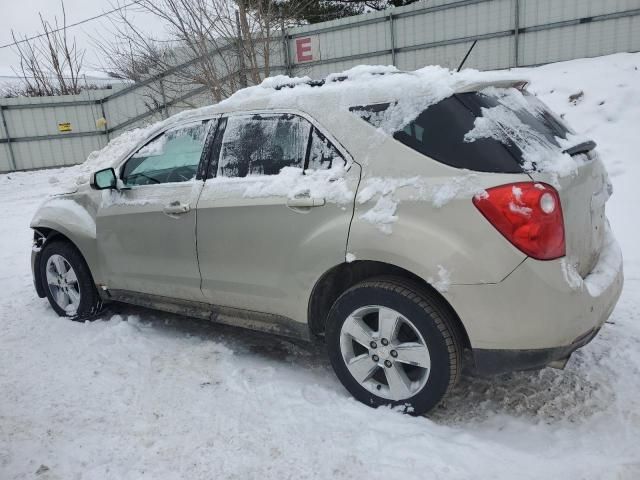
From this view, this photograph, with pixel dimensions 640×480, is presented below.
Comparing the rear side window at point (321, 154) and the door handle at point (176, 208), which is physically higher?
the rear side window at point (321, 154)

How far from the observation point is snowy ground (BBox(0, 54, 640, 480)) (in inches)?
93.6

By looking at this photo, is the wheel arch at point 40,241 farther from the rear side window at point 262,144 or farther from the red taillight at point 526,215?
the red taillight at point 526,215

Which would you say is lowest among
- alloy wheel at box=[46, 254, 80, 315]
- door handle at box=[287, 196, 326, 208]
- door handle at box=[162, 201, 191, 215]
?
alloy wheel at box=[46, 254, 80, 315]

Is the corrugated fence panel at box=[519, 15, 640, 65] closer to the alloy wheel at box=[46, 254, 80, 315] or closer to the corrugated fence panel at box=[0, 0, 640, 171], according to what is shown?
the corrugated fence panel at box=[0, 0, 640, 171]

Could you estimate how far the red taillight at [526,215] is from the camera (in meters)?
2.27

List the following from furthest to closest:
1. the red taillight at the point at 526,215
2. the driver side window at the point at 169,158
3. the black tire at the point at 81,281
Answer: the black tire at the point at 81,281
the driver side window at the point at 169,158
the red taillight at the point at 526,215

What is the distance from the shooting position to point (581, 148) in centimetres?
277

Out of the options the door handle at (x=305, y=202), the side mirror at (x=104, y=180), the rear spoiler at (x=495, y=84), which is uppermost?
the rear spoiler at (x=495, y=84)

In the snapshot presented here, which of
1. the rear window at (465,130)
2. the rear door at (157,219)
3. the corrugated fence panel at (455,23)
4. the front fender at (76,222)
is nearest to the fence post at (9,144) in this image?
the corrugated fence panel at (455,23)

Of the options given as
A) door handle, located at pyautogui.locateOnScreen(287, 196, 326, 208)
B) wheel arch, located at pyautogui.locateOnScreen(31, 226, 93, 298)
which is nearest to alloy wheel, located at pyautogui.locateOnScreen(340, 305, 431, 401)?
door handle, located at pyautogui.locateOnScreen(287, 196, 326, 208)

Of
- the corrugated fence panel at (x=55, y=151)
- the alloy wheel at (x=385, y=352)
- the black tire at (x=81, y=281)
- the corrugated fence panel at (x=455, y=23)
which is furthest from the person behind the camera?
the corrugated fence panel at (x=55, y=151)

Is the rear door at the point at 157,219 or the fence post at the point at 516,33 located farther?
the fence post at the point at 516,33

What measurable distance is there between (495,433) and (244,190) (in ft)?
6.38

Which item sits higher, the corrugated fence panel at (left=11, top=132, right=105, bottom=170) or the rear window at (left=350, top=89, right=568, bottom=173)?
the rear window at (left=350, top=89, right=568, bottom=173)
